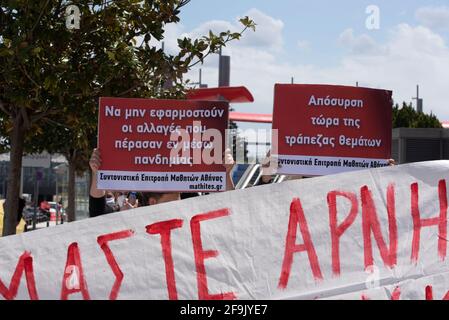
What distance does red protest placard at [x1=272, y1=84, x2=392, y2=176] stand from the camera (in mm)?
5523

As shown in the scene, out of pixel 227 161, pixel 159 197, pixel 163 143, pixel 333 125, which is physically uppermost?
pixel 333 125

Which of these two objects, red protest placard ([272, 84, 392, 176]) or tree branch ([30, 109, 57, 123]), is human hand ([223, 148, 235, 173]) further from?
tree branch ([30, 109, 57, 123])

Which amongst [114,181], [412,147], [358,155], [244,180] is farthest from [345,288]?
[244,180]

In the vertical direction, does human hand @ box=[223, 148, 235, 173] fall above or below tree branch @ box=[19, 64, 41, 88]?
below

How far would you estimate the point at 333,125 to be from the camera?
18.2ft

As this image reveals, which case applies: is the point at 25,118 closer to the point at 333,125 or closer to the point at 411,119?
A: the point at 333,125

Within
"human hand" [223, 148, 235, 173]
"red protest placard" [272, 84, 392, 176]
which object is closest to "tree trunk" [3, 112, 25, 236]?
"human hand" [223, 148, 235, 173]

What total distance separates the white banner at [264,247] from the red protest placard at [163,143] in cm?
Result: 132

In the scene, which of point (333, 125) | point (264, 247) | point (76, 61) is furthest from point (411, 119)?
point (264, 247)

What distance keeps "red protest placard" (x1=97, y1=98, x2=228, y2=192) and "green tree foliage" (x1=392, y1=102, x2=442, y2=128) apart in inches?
1309

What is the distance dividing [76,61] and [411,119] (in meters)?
33.3

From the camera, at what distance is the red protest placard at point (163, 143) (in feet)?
18.2

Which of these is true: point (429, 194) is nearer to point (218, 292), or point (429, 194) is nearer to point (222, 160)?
point (218, 292)
